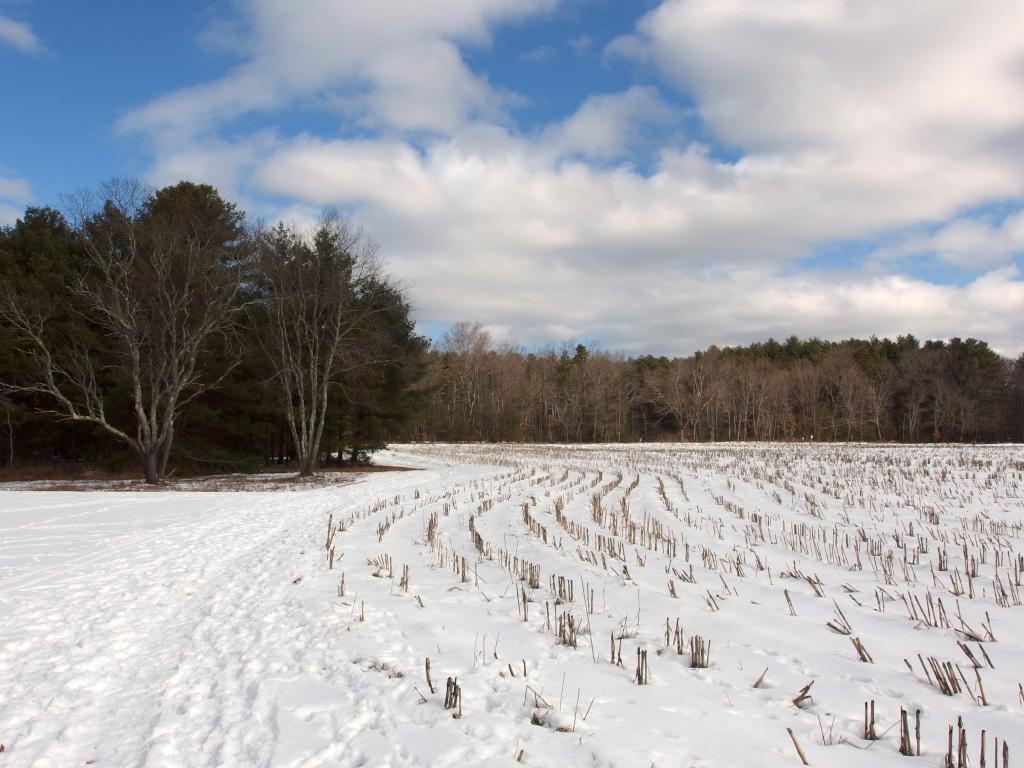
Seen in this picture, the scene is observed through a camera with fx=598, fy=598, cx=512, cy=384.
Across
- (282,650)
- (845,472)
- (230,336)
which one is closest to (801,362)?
(845,472)

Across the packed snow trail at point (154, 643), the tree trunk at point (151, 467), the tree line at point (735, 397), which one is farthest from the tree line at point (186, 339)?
the tree line at point (735, 397)

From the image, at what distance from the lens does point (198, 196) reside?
2842 centimetres

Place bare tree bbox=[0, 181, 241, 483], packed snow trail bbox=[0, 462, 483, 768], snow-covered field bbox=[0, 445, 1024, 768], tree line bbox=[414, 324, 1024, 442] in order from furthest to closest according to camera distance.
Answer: tree line bbox=[414, 324, 1024, 442] < bare tree bbox=[0, 181, 241, 483] < packed snow trail bbox=[0, 462, 483, 768] < snow-covered field bbox=[0, 445, 1024, 768]

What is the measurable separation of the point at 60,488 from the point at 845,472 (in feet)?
87.9

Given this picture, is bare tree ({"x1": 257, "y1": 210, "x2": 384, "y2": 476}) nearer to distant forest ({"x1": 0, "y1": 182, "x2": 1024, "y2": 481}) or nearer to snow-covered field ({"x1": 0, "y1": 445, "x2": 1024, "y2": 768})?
distant forest ({"x1": 0, "y1": 182, "x2": 1024, "y2": 481})

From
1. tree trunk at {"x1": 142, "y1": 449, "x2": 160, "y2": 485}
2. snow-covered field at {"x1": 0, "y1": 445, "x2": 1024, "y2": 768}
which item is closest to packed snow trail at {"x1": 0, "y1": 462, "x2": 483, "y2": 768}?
snow-covered field at {"x1": 0, "y1": 445, "x2": 1024, "y2": 768}

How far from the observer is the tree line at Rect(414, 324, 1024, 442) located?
65.2 m

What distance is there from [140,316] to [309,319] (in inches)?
255

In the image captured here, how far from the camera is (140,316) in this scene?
22984mm

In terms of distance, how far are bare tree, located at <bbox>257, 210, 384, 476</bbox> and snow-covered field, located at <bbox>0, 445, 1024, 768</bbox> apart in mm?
14923

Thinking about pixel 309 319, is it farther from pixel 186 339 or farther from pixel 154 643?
pixel 154 643

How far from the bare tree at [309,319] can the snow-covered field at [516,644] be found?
14.9 m

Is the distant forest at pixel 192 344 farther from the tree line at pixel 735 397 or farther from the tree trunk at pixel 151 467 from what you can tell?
the tree line at pixel 735 397

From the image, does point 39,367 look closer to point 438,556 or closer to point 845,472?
point 438,556
